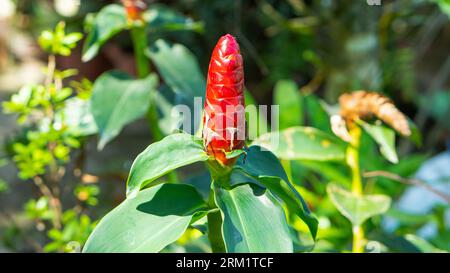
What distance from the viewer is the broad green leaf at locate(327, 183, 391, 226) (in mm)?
1009

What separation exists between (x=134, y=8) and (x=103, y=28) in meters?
0.09

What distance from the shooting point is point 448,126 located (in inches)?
98.8

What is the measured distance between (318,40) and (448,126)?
745mm

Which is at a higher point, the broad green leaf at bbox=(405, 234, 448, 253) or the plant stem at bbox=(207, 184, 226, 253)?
the plant stem at bbox=(207, 184, 226, 253)

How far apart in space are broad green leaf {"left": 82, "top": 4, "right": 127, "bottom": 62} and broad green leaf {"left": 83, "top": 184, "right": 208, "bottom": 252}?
0.44m

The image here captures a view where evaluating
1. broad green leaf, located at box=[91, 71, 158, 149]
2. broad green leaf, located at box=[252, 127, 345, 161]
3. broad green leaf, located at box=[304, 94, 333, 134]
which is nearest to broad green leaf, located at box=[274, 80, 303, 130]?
broad green leaf, located at box=[304, 94, 333, 134]

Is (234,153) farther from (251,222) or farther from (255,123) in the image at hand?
(255,123)

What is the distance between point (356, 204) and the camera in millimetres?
1058

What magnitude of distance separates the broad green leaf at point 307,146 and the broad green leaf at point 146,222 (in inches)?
→ 15.1

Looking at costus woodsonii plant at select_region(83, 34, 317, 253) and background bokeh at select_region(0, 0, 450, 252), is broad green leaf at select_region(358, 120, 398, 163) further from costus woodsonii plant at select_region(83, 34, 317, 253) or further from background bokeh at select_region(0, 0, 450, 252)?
costus woodsonii plant at select_region(83, 34, 317, 253)

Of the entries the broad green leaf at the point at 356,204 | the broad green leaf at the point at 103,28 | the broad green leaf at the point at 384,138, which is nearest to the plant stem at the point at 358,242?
the broad green leaf at the point at 356,204

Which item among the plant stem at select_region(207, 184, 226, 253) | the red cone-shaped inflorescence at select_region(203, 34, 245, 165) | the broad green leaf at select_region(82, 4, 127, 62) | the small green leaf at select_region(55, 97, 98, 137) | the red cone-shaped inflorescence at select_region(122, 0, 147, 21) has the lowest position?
the plant stem at select_region(207, 184, 226, 253)

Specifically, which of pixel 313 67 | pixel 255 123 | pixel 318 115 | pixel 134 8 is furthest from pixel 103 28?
pixel 313 67
